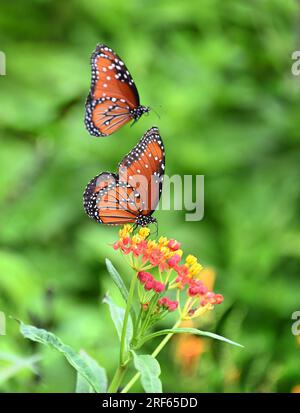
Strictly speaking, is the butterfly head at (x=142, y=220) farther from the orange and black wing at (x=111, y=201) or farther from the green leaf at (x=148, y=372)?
the green leaf at (x=148, y=372)

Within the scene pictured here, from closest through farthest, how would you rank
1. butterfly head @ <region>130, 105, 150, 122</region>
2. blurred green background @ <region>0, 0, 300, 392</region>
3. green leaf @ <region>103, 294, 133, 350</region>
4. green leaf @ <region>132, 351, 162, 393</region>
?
green leaf @ <region>132, 351, 162, 393</region>
green leaf @ <region>103, 294, 133, 350</region>
butterfly head @ <region>130, 105, 150, 122</region>
blurred green background @ <region>0, 0, 300, 392</region>

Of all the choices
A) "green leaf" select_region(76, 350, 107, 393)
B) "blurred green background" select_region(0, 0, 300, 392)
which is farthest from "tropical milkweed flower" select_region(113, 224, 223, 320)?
"blurred green background" select_region(0, 0, 300, 392)

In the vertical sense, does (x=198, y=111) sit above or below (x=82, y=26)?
below

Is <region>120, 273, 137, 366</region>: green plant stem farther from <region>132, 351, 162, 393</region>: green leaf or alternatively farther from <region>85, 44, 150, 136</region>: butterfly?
<region>85, 44, 150, 136</region>: butterfly

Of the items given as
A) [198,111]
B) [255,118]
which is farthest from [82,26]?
[255,118]

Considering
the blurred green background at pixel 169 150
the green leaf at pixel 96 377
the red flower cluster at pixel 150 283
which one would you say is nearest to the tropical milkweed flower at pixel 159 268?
the red flower cluster at pixel 150 283

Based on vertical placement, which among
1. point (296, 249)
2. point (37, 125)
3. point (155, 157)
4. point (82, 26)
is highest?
point (82, 26)

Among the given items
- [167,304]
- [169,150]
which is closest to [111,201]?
[167,304]
